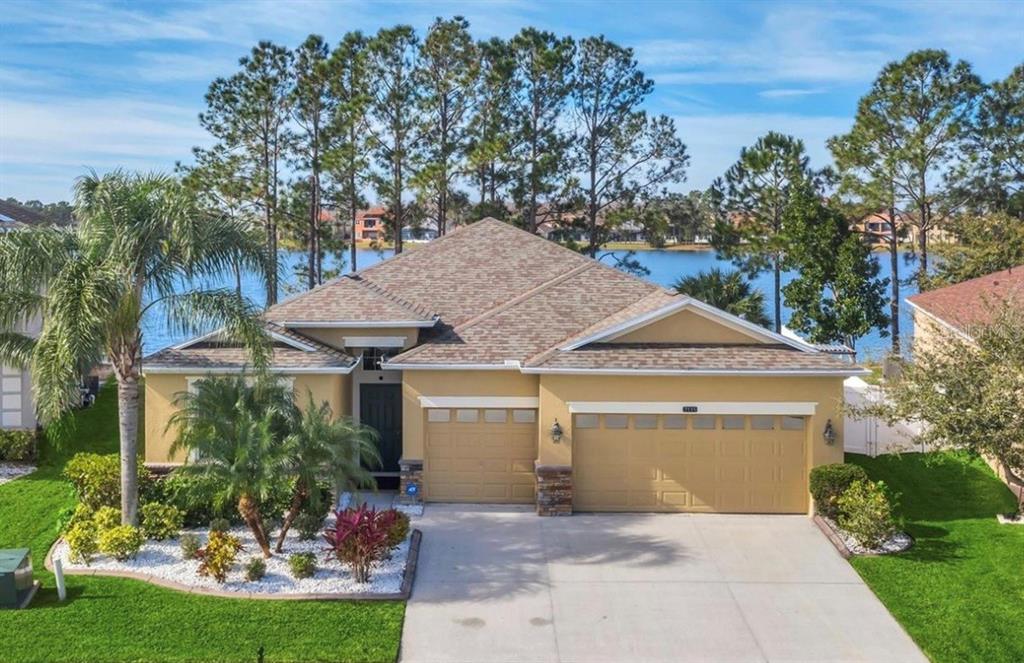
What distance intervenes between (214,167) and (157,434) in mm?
20197

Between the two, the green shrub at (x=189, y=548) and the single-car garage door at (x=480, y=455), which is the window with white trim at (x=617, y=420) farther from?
the green shrub at (x=189, y=548)

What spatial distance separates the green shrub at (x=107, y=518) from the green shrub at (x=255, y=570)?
271 cm

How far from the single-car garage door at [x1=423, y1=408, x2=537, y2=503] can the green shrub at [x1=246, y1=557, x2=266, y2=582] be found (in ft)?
15.4

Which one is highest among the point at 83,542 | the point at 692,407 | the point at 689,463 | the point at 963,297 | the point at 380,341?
the point at 963,297

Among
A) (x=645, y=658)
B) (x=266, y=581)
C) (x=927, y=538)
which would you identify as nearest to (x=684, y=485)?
(x=927, y=538)

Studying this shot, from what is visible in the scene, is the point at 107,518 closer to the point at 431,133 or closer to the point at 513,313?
the point at 513,313

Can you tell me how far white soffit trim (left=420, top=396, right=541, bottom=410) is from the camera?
16.9 meters

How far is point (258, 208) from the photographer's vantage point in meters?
35.8

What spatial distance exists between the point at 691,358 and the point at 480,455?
170 inches

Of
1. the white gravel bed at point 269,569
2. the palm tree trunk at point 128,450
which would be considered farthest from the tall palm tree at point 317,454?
the palm tree trunk at point 128,450

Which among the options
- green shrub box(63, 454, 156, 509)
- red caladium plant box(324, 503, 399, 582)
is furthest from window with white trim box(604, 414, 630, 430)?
green shrub box(63, 454, 156, 509)

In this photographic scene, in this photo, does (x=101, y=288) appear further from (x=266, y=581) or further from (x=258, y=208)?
(x=258, y=208)

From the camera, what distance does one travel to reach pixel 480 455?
17.0 m

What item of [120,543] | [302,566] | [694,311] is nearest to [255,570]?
[302,566]
